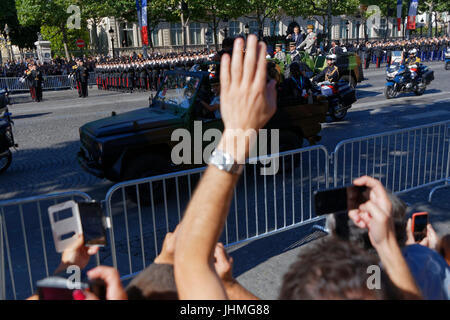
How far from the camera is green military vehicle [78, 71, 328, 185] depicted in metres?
6.15

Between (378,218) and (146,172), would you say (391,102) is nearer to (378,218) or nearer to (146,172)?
(146,172)

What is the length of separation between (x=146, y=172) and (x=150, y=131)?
0.57 m

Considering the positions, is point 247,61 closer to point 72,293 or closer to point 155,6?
point 72,293

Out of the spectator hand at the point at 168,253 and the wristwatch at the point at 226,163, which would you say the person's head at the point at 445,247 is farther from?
the wristwatch at the point at 226,163

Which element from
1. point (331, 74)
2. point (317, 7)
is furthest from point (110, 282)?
point (317, 7)

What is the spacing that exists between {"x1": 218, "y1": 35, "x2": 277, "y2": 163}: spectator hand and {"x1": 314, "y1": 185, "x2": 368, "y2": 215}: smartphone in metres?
0.77

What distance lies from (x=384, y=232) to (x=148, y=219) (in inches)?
178

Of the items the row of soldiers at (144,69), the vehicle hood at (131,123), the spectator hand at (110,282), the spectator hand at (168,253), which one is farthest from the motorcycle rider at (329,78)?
the spectator hand at (110,282)

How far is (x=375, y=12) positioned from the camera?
208 ft

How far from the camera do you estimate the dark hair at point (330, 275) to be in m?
1.34

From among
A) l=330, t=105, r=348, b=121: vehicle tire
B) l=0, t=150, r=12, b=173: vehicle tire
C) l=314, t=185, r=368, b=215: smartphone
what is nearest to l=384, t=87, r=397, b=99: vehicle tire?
l=330, t=105, r=348, b=121: vehicle tire

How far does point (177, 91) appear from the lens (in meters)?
7.02

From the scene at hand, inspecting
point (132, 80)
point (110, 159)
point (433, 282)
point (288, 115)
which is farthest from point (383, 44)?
point (433, 282)

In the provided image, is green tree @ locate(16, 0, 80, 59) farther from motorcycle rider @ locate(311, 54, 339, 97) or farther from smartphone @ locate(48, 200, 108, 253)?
smartphone @ locate(48, 200, 108, 253)
